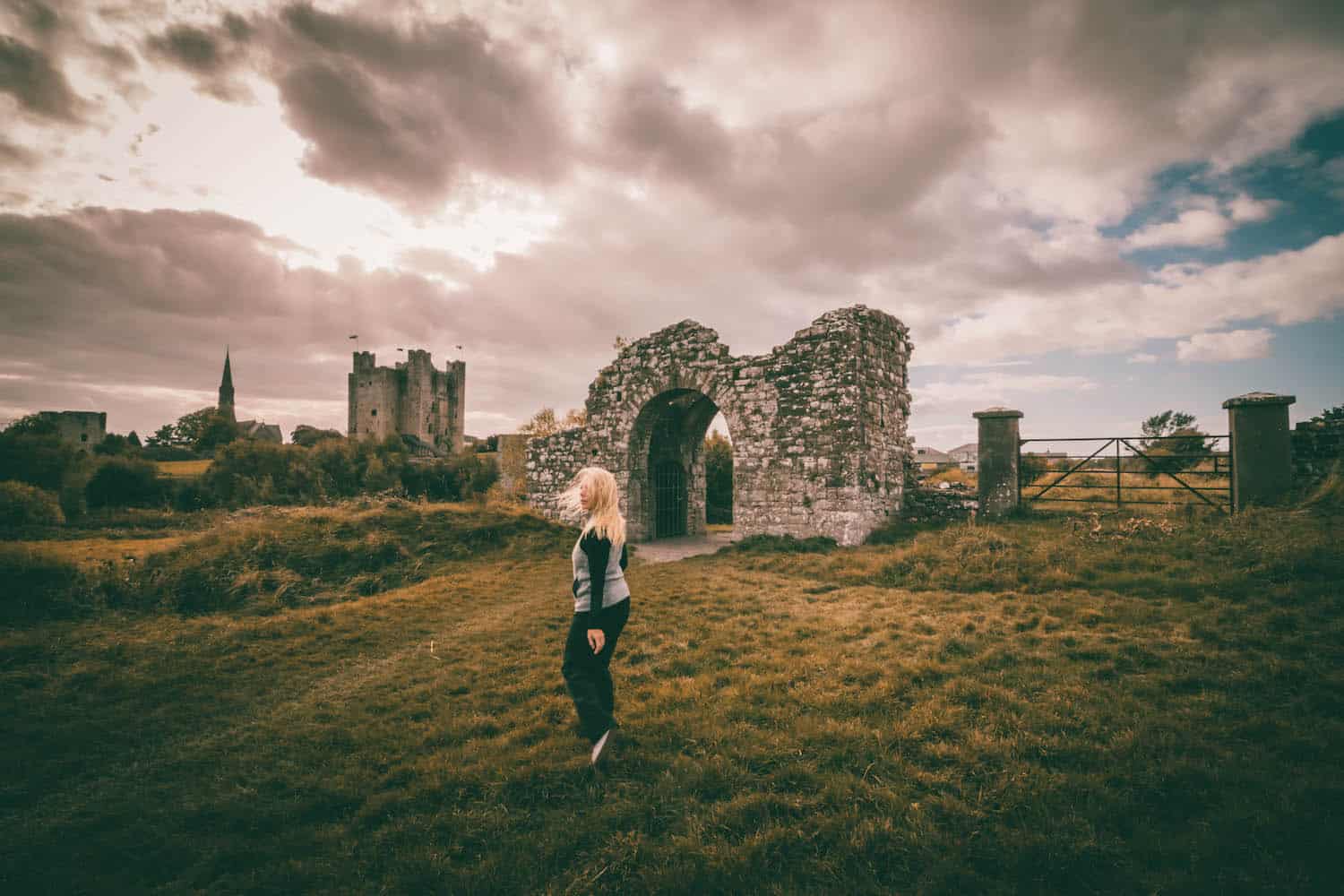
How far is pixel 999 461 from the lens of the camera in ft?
40.4

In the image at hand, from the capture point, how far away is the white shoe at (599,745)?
3.87 m

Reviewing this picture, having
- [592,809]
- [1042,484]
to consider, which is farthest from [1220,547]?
[592,809]

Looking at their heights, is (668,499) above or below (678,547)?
above

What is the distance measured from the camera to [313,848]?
A: 325 centimetres

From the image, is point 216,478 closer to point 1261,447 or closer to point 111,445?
point 111,445

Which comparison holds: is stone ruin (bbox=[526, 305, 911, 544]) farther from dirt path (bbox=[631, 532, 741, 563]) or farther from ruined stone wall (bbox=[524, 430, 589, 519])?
dirt path (bbox=[631, 532, 741, 563])

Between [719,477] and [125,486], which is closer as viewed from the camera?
[719,477]

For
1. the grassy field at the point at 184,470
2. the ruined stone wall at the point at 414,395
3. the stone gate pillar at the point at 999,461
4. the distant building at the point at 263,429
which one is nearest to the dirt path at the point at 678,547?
the stone gate pillar at the point at 999,461

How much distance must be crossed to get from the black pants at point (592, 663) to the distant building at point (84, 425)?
5585cm

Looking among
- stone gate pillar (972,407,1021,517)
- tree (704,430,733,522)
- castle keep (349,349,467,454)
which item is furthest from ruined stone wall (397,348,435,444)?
stone gate pillar (972,407,1021,517)

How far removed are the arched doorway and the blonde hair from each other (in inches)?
405

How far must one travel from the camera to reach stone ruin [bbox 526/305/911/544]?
12.4 m

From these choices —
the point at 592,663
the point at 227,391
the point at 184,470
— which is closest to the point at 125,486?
the point at 184,470

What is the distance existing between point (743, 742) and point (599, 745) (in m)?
1.09
